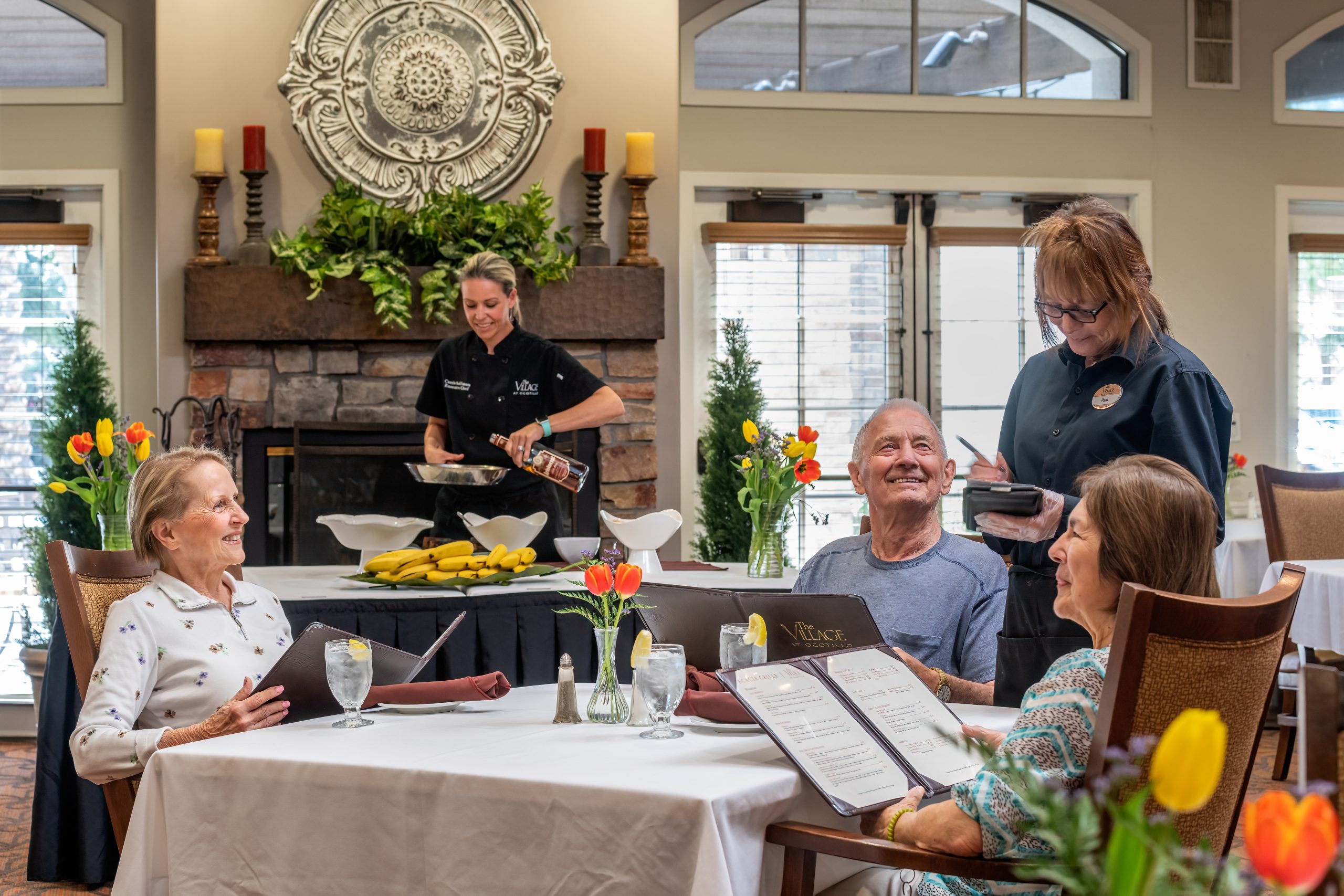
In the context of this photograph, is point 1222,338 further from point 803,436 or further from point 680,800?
point 680,800

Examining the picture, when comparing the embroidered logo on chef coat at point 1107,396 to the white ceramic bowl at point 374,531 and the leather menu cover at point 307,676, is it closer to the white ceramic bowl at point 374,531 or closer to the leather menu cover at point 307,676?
the leather menu cover at point 307,676

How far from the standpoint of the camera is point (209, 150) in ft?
15.1

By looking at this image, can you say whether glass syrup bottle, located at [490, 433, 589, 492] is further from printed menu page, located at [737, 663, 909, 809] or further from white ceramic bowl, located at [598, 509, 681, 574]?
printed menu page, located at [737, 663, 909, 809]

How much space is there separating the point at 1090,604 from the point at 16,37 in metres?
5.53

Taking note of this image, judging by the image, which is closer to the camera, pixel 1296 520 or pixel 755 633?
pixel 755 633

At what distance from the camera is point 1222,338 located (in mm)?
6082

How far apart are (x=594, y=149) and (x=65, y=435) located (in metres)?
2.51

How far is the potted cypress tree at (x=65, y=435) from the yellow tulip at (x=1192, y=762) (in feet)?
16.4

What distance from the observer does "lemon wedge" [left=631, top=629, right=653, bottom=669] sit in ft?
5.28

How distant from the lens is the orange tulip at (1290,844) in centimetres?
45

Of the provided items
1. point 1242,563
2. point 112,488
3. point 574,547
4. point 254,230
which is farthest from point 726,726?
point 1242,563

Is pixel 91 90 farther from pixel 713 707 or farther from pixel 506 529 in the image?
A: pixel 713 707

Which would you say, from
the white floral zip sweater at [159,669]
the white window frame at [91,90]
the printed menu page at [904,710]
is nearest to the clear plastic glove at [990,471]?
the printed menu page at [904,710]

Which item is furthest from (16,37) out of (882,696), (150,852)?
(882,696)
